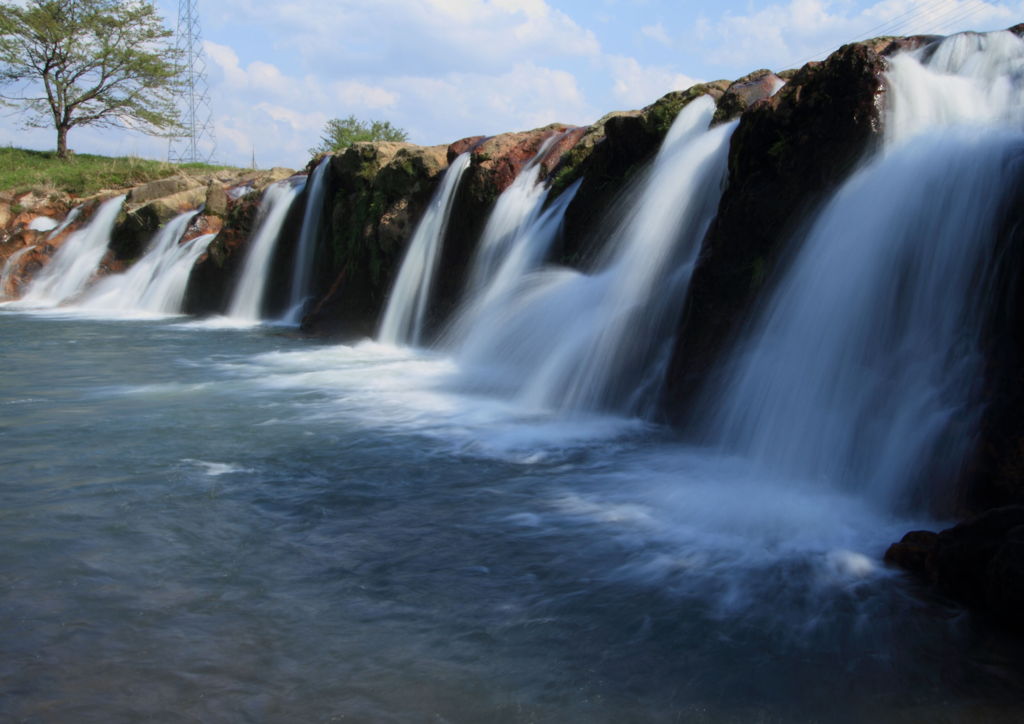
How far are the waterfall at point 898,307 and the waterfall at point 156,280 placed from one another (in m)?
16.0

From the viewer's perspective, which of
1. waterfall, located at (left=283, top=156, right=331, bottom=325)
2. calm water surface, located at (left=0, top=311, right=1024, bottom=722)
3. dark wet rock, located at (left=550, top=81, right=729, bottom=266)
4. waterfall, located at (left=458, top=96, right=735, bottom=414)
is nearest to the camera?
calm water surface, located at (left=0, top=311, right=1024, bottom=722)

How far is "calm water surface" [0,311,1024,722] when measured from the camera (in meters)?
3.02

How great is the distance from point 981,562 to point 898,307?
7.26 feet

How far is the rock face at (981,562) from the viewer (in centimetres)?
343

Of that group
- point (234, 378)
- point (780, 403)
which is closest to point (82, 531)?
point (780, 403)

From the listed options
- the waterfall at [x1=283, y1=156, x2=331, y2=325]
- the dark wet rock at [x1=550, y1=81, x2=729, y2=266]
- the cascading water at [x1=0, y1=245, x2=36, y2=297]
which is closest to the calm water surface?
the dark wet rock at [x1=550, y1=81, x2=729, y2=266]

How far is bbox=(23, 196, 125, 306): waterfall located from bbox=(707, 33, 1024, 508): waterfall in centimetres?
2005

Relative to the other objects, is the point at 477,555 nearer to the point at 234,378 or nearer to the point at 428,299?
the point at 234,378

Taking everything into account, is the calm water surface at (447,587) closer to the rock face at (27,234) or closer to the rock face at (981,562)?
the rock face at (981,562)

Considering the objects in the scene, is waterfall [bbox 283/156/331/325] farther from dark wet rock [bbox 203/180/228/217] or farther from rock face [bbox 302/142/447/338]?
dark wet rock [bbox 203/180/228/217]

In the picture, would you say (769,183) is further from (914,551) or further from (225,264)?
(225,264)

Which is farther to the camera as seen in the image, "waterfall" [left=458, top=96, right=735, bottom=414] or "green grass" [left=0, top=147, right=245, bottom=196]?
"green grass" [left=0, top=147, right=245, bottom=196]

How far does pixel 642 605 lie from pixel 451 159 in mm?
11550

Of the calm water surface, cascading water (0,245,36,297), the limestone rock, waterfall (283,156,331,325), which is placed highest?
the limestone rock
